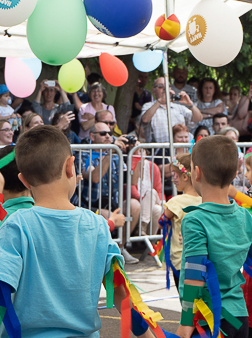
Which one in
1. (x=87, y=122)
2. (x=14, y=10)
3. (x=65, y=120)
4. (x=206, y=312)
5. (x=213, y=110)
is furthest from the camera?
(x=213, y=110)

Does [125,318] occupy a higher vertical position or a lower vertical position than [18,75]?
lower

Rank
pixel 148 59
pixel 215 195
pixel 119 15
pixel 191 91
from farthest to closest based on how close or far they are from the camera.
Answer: pixel 191 91 < pixel 148 59 < pixel 119 15 < pixel 215 195

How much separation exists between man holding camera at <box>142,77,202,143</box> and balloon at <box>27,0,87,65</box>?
4021 millimetres

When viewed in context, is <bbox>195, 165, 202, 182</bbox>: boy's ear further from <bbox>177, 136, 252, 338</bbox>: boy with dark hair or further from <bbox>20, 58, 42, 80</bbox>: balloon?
<bbox>20, 58, 42, 80</bbox>: balloon

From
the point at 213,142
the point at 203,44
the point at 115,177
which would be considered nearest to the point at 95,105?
the point at 115,177

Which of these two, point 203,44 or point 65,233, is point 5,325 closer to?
point 65,233

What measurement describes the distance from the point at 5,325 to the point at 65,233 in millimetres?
354

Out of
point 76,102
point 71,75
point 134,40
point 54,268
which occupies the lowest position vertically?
point 54,268

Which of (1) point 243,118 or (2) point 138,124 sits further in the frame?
(1) point 243,118

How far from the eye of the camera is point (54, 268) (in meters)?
1.62

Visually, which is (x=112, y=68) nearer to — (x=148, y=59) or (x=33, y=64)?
(x=148, y=59)

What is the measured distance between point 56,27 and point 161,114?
430cm

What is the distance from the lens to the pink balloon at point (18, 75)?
567cm

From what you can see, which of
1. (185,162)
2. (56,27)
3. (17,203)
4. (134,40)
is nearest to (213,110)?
(134,40)
